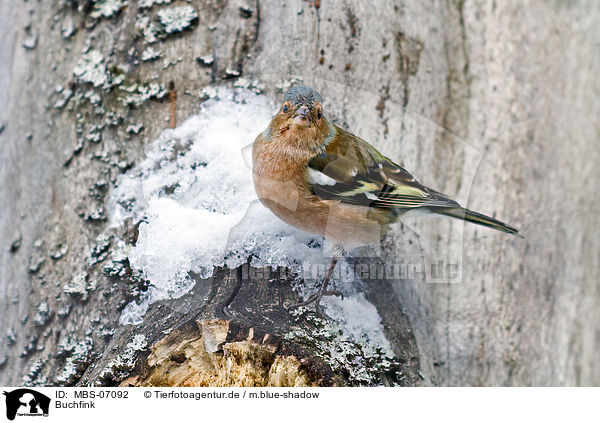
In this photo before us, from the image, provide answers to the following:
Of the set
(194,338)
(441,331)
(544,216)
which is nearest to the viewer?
(194,338)

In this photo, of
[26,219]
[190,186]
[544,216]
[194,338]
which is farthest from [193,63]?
[544,216]

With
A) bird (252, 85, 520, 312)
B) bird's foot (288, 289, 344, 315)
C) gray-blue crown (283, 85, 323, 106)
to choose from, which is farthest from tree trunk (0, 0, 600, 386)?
gray-blue crown (283, 85, 323, 106)

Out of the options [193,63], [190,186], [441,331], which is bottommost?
[441,331]
